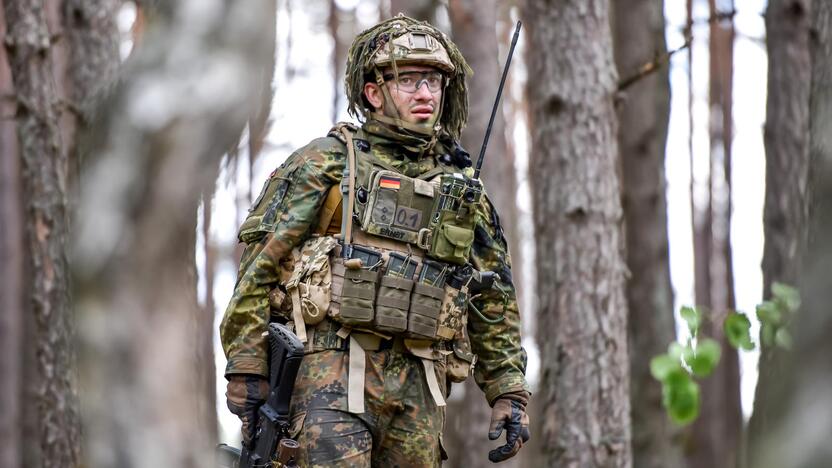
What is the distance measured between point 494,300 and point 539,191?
323cm

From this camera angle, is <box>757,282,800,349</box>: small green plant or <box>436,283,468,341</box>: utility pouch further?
<box>436,283,468,341</box>: utility pouch

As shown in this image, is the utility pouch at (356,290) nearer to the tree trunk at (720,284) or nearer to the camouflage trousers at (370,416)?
the camouflage trousers at (370,416)

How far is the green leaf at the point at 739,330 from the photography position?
4.36 metres

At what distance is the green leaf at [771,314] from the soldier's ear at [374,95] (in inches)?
72.1

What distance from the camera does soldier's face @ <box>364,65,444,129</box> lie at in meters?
5.23

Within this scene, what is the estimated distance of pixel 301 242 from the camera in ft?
16.9

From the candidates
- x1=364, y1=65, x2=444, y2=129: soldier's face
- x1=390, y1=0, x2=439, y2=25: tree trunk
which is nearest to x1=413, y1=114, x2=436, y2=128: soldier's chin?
x1=364, y1=65, x2=444, y2=129: soldier's face

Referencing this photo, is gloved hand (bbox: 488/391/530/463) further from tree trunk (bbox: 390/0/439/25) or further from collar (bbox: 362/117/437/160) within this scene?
tree trunk (bbox: 390/0/439/25)

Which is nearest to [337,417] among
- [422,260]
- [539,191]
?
[422,260]

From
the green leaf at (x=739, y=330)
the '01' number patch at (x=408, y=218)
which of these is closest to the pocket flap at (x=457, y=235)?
the '01' number patch at (x=408, y=218)

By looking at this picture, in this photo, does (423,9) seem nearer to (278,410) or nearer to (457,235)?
(457,235)

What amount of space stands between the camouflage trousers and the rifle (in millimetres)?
102

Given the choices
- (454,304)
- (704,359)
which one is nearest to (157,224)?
(704,359)

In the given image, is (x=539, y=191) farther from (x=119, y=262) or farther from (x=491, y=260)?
(x=119, y=262)
